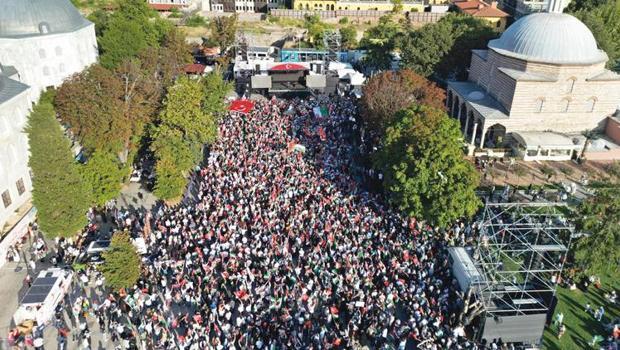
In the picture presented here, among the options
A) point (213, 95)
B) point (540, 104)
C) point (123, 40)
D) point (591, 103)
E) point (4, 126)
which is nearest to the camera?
point (4, 126)

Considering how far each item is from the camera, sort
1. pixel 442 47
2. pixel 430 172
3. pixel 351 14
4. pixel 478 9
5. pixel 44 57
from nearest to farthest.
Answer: pixel 430 172
pixel 44 57
pixel 442 47
pixel 478 9
pixel 351 14

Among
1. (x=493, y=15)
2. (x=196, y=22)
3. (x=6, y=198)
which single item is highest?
(x=493, y=15)

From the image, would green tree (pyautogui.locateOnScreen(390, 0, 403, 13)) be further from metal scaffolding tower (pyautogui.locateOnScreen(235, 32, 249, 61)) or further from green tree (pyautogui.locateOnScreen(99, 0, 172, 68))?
green tree (pyautogui.locateOnScreen(99, 0, 172, 68))

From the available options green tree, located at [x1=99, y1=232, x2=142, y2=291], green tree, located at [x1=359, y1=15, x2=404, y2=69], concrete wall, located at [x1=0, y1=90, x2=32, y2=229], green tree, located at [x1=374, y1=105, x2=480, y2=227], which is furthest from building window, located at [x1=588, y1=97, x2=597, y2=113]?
concrete wall, located at [x1=0, y1=90, x2=32, y2=229]

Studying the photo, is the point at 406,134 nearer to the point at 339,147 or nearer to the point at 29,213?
the point at 339,147

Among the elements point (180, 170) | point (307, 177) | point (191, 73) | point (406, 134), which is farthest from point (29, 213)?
point (191, 73)

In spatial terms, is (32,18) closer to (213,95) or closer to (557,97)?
(213,95)

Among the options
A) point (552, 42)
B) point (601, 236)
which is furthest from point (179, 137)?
point (552, 42)

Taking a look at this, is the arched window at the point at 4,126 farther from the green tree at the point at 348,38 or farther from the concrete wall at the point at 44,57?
the green tree at the point at 348,38
